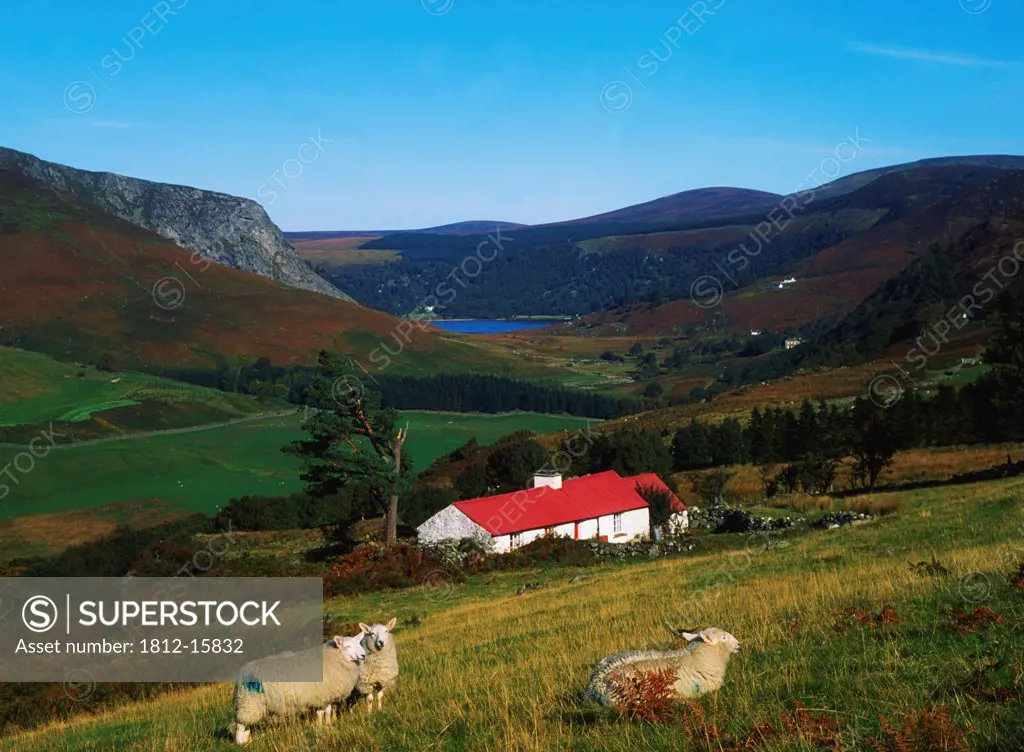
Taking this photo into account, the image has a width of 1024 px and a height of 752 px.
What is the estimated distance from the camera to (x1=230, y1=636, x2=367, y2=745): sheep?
9.74 m

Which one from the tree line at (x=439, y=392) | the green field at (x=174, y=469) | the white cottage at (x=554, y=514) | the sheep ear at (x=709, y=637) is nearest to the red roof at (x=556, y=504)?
the white cottage at (x=554, y=514)

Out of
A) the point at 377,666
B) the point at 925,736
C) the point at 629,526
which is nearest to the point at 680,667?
the point at 925,736

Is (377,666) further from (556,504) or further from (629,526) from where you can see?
(629,526)

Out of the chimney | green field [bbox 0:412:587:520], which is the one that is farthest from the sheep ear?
green field [bbox 0:412:587:520]

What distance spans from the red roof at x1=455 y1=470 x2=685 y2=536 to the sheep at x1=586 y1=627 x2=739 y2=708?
36.7 meters

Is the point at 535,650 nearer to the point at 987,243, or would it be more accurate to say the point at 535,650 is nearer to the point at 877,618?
the point at 877,618

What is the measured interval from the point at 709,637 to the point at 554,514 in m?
39.7

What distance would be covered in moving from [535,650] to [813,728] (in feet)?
25.4

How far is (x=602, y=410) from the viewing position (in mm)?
160375

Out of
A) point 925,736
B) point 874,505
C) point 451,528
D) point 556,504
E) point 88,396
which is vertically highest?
point 88,396

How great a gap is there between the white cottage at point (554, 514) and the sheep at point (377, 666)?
34337mm

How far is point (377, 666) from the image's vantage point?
10.6 metres

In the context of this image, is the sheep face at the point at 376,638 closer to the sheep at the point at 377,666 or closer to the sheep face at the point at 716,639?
the sheep at the point at 377,666

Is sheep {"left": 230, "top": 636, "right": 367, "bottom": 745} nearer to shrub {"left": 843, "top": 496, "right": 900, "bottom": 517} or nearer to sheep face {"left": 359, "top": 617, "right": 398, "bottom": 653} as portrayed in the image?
sheep face {"left": 359, "top": 617, "right": 398, "bottom": 653}
